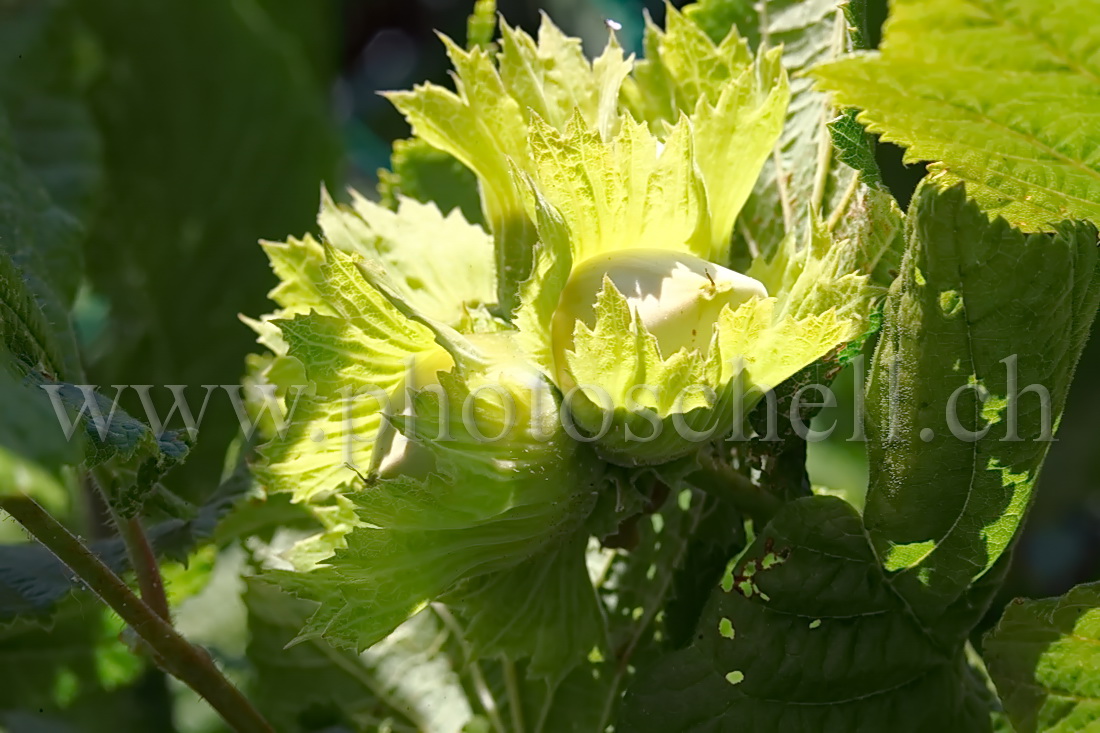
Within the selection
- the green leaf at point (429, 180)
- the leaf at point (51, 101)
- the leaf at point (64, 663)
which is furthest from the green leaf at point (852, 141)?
the leaf at point (51, 101)

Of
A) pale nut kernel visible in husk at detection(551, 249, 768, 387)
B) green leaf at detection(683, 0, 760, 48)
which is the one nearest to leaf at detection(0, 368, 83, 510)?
pale nut kernel visible in husk at detection(551, 249, 768, 387)

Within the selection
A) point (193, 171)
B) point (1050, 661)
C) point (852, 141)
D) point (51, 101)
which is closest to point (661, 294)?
point (852, 141)

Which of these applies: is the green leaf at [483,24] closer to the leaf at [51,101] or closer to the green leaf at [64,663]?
the green leaf at [64,663]

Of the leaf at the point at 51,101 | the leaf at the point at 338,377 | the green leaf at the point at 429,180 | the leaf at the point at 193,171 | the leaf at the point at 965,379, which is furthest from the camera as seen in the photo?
the leaf at the point at 193,171

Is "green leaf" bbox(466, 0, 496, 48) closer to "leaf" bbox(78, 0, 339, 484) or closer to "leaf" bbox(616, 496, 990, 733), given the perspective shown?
"leaf" bbox(616, 496, 990, 733)

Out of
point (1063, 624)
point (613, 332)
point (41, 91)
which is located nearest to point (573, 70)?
point (613, 332)

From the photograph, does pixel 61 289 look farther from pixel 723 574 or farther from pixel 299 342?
pixel 723 574
